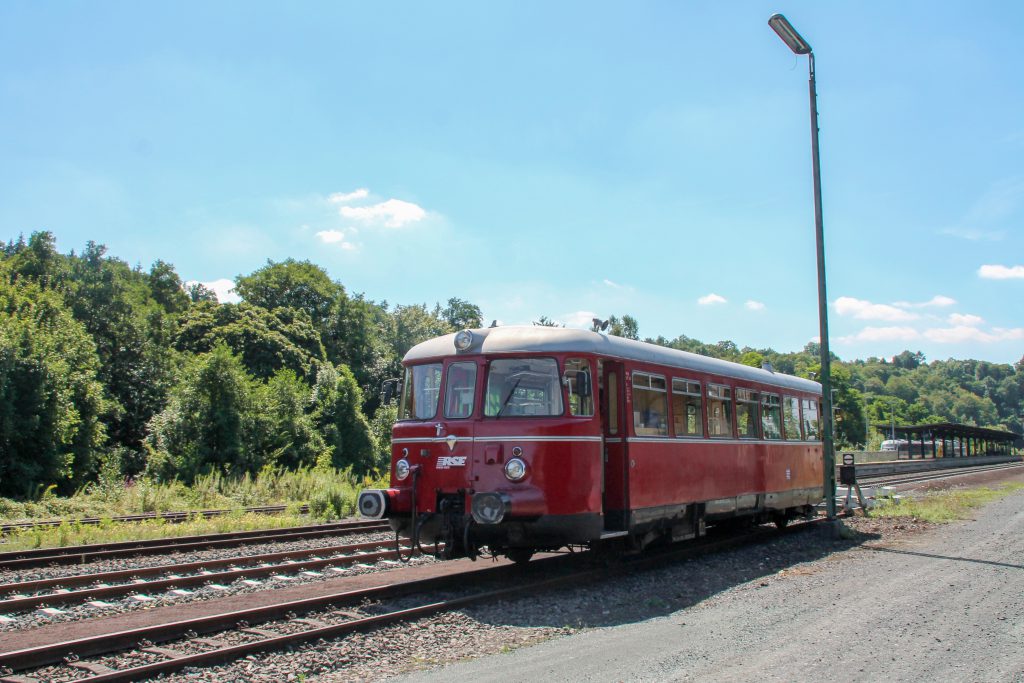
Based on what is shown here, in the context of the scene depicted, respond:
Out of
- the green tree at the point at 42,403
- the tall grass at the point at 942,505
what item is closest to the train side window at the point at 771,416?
the tall grass at the point at 942,505

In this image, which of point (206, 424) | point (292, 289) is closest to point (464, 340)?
point (206, 424)

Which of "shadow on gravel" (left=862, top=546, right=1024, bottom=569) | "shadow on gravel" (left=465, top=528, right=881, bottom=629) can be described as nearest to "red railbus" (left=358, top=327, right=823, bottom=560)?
"shadow on gravel" (left=465, top=528, right=881, bottom=629)

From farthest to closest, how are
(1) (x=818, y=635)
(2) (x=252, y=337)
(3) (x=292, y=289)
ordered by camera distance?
(3) (x=292, y=289), (2) (x=252, y=337), (1) (x=818, y=635)

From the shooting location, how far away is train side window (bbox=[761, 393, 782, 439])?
15.1m

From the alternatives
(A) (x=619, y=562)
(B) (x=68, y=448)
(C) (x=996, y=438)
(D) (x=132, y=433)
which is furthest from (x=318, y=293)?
(C) (x=996, y=438)

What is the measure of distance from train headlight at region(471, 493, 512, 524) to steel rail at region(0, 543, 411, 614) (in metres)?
3.58

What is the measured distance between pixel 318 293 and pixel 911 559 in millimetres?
48702

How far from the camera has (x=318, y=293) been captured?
56406 millimetres

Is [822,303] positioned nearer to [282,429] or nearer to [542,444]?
[542,444]

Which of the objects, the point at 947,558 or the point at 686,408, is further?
the point at 686,408

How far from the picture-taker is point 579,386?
9.82 meters

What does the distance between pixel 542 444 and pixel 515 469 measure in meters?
0.44

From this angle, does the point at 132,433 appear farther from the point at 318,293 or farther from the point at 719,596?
the point at 719,596

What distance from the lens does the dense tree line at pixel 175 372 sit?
85.8ft
